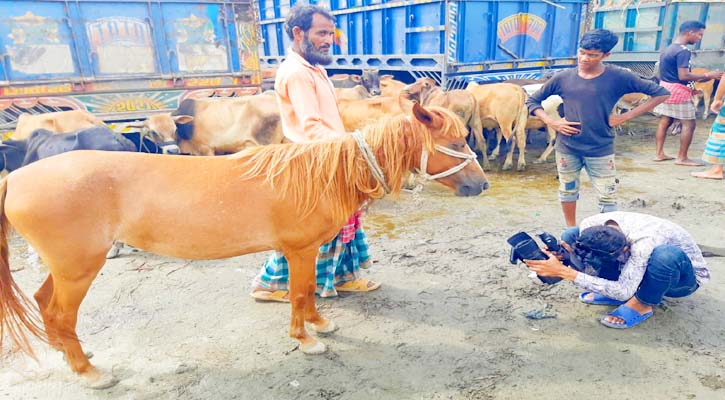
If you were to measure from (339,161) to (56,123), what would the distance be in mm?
4116

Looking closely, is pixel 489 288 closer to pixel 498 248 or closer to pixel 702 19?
pixel 498 248

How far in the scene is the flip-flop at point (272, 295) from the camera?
3348mm

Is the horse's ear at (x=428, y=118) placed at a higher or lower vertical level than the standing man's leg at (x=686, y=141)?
higher

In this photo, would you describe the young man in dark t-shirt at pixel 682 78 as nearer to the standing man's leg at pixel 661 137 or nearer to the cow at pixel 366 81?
the standing man's leg at pixel 661 137

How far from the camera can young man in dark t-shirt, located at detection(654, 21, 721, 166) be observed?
6.14m

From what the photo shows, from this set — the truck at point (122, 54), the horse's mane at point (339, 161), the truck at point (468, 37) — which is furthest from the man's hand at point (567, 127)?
the truck at point (468, 37)

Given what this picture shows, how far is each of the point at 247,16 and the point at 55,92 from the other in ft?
8.65

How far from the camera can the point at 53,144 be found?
14.5 ft

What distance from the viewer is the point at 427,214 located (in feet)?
17.3

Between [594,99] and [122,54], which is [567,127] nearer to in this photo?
[594,99]

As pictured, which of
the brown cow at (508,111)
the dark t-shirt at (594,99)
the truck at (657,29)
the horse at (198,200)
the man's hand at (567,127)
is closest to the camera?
the horse at (198,200)

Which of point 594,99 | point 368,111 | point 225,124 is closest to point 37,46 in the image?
point 225,124

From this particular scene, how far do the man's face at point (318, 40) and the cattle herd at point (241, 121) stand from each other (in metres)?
0.49

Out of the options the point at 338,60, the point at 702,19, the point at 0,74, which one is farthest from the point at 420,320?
the point at 702,19
